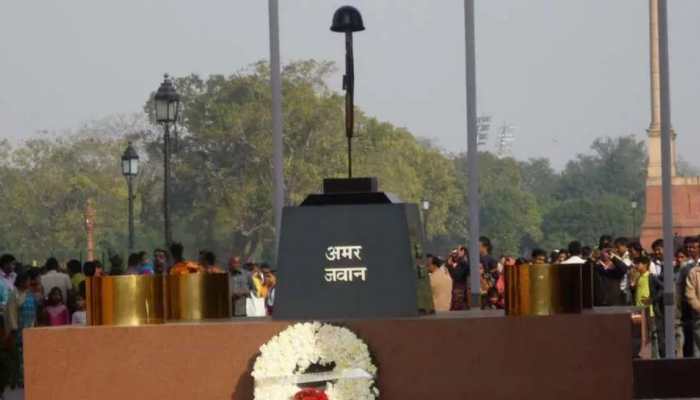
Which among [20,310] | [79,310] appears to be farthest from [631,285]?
[20,310]

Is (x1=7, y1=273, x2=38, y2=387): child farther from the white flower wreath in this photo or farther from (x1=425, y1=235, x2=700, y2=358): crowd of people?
the white flower wreath

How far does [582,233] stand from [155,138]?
41890 mm

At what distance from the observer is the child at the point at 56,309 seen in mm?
20844

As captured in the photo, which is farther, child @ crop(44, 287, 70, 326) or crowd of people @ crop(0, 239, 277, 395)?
child @ crop(44, 287, 70, 326)

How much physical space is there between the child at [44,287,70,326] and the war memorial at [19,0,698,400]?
10.5m

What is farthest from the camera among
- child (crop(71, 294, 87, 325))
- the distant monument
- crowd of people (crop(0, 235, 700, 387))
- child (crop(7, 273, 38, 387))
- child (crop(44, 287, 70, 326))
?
the distant monument

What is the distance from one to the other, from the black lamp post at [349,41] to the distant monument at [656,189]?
3944 centimetres

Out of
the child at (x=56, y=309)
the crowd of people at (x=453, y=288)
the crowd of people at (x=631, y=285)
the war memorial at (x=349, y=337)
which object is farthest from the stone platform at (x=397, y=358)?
the child at (x=56, y=309)

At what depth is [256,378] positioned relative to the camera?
10.0 meters

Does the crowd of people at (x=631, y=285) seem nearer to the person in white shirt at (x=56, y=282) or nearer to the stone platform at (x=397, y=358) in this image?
the person in white shirt at (x=56, y=282)

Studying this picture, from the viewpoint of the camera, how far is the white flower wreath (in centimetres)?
996

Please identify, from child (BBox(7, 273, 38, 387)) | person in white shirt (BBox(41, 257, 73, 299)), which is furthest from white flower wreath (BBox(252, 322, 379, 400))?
person in white shirt (BBox(41, 257, 73, 299))

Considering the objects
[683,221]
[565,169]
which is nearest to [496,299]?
[683,221]

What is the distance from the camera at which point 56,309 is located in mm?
20969
